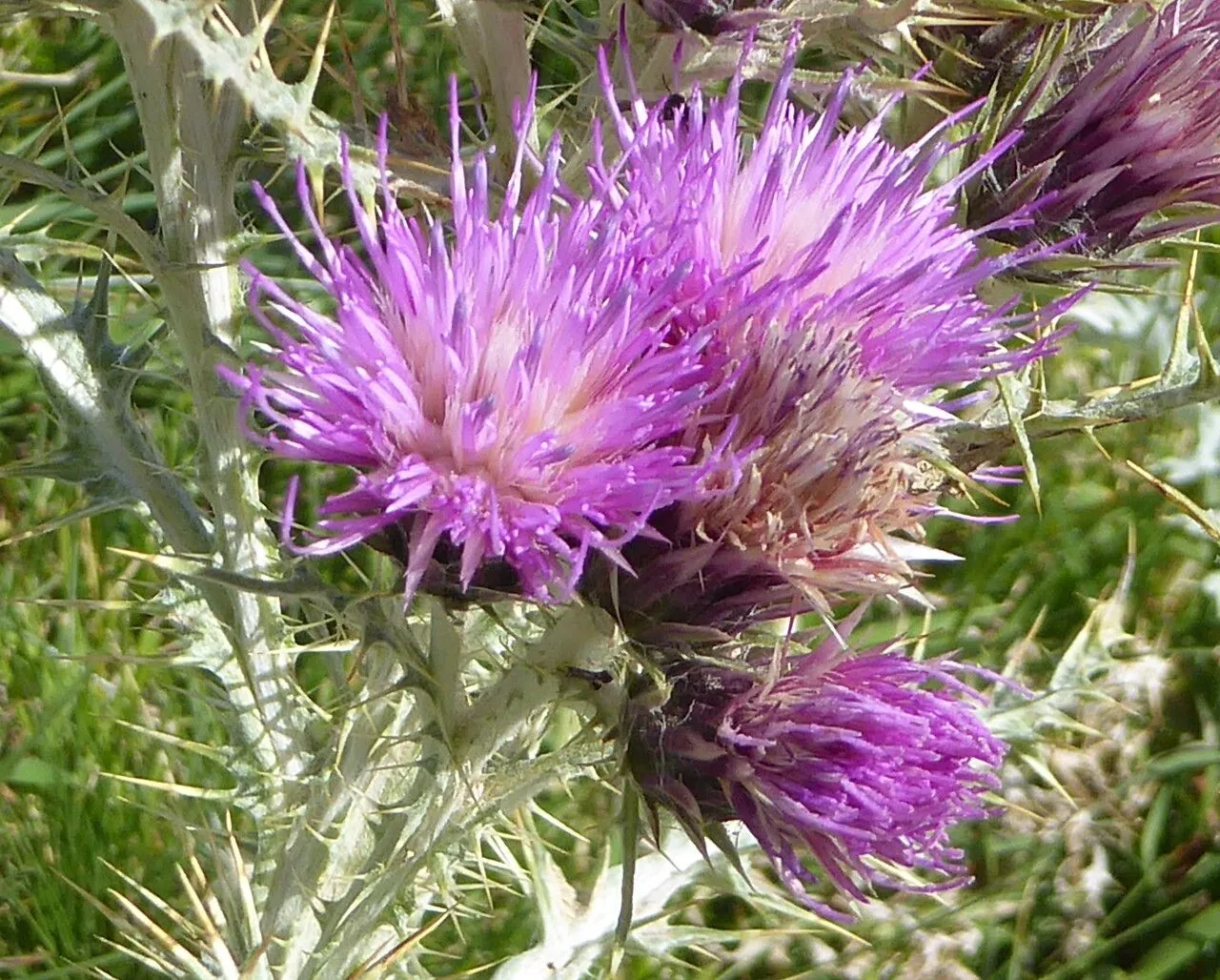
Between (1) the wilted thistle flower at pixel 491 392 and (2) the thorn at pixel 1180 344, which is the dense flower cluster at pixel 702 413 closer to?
(1) the wilted thistle flower at pixel 491 392

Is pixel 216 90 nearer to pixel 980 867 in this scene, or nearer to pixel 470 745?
pixel 470 745

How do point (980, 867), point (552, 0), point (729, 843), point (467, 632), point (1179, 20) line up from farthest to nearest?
1. point (980, 867)
2. point (467, 632)
3. point (1179, 20)
4. point (552, 0)
5. point (729, 843)

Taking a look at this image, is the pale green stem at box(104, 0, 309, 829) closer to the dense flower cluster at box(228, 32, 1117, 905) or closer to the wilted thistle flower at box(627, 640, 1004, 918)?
the dense flower cluster at box(228, 32, 1117, 905)

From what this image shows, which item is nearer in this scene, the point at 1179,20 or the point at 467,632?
the point at 1179,20

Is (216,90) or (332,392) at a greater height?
(216,90)

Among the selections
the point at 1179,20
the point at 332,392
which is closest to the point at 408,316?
the point at 332,392

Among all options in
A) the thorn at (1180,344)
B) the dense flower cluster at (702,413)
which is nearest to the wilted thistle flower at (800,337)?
the dense flower cluster at (702,413)
